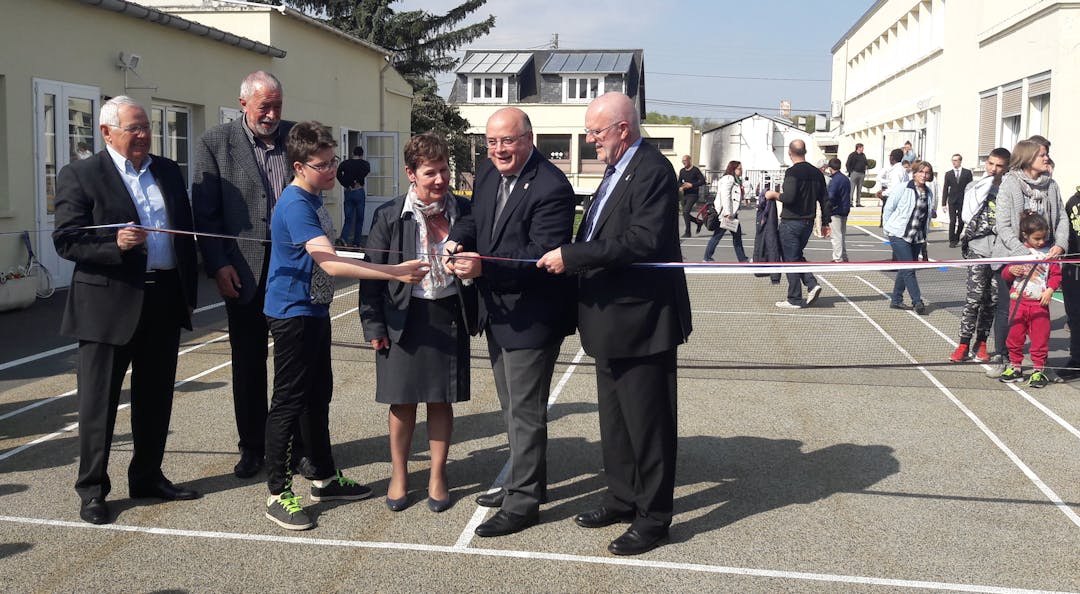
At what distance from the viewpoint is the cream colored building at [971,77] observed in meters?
20.0

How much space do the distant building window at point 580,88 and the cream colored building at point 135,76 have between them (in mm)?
38301

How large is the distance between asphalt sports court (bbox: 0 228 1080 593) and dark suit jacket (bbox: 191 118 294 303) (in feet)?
3.93

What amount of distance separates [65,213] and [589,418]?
3594mm

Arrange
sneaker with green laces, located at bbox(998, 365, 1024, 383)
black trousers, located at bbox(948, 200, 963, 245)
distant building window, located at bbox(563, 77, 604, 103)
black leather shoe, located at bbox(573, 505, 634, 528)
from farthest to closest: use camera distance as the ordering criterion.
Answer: distant building window, located at bbox(563, 77, 604, 103)
black trousers, located at bbox(948, 200, 963, 245)
sneaker with green laces, located at bbox(998, 365, 1024, 383)
black leather shoe, located at bbox(573, 505, 634, 528)

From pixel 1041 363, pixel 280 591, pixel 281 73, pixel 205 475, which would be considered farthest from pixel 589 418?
pixel 281 73

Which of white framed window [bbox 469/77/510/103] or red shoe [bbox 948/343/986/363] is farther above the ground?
white framed window [bbox 469/77/510/103]

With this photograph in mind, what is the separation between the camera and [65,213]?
4828mm

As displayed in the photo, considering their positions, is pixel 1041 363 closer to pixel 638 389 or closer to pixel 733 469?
pixel 733 469

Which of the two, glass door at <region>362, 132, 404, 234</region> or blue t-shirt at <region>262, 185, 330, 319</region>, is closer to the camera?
blue t-shirt at <region>262, 185, 330, 319</region>

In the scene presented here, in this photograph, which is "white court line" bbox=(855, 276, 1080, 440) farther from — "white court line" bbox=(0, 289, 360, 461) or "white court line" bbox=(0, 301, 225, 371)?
"white court line" bbox=(0, 301, 225, 371)

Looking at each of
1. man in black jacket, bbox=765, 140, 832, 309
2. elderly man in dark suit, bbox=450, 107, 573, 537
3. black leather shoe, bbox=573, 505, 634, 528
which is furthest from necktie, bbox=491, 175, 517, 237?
man in black jacket, bbox=765, 140, 832, 309

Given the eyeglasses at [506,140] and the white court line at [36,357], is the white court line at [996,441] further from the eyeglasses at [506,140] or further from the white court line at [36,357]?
the white court line at [36,357]

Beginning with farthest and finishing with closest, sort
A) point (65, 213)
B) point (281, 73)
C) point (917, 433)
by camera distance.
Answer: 1. point (281, 73)
2. point (917, 433)
3. point (65, 213)

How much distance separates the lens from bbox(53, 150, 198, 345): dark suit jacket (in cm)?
482
